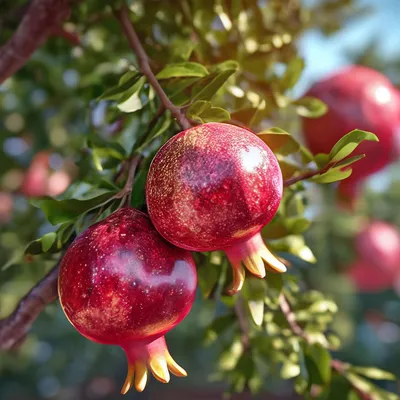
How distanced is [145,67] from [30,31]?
0.67ft

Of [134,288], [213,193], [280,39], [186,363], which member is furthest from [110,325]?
[186,363]

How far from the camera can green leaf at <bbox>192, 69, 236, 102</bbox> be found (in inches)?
21.5

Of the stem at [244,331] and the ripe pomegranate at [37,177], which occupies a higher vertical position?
the stem at [244,331]

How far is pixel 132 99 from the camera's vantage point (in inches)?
23.0

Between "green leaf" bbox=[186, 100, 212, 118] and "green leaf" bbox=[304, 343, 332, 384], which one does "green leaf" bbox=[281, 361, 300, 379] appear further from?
"green leaf" bbox=[186, 100, 212, 118]

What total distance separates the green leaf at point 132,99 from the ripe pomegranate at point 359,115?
0.41 metres

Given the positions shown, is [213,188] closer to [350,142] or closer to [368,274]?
[350,142]

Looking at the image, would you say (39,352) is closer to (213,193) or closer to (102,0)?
(102,0)

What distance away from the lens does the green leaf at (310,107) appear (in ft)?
2.47

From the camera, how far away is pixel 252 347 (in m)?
0.82

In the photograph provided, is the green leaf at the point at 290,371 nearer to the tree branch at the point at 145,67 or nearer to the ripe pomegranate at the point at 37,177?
the tree branch at the point at 145,67

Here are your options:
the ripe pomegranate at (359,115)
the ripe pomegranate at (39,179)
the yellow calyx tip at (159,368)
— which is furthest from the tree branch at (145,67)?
the ripe pomegranate at (39,179)

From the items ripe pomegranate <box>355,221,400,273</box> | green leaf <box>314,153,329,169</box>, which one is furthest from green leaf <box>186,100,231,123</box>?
ripe pomegranate <box>355,221,400,273</box>

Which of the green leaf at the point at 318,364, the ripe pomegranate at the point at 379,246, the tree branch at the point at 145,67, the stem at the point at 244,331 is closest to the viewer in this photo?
the tree branch at the point at 145,67
